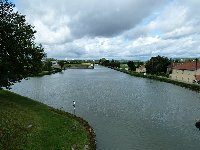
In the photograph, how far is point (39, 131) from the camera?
27953 mm

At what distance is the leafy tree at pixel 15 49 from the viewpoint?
3925 cm

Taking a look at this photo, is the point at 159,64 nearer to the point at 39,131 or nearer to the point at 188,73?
the point at 188,73

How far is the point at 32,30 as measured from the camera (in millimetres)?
44688

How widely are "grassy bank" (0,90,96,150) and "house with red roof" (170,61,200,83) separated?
65.4 metres

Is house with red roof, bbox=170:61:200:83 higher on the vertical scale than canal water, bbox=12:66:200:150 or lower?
higher

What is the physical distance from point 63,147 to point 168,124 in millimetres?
18162

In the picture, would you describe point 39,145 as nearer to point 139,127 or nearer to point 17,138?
point 17,138

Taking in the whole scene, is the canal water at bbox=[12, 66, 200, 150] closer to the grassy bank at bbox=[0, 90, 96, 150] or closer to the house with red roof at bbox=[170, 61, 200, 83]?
the grassy bank at bbox=[0, 90, 96, 150]

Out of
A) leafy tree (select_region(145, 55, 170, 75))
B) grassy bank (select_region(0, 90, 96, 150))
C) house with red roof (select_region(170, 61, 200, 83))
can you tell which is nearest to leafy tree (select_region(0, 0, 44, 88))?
grassy bank (select_region(0, 90, 96, 150))

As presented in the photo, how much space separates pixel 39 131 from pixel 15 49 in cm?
1580

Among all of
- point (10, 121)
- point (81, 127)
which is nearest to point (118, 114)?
point (81, 127)

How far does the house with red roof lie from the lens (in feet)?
318

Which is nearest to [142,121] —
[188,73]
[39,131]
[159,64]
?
[39,131]

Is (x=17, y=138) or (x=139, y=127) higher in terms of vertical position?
(x=17, y=138)
